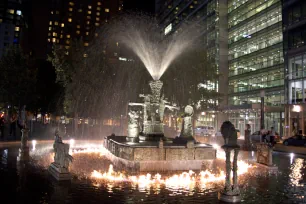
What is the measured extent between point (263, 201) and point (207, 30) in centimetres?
5155

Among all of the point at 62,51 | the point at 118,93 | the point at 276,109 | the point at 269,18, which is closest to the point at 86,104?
the point at 118,93

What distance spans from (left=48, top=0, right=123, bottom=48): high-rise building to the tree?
10730 centimetres

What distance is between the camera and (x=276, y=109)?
39344 mm

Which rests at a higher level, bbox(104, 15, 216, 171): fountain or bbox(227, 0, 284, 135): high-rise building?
bbox(227, 0, 284, 135): high-rise building

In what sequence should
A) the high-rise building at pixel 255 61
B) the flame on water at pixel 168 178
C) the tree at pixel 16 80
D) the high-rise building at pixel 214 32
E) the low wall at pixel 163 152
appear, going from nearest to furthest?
1. the flame on water at pixel 168 178
2. the low wall at pixel 163 152
3. the tree at pixel 16 80
4. the high-rise building at pixel 255 61
5. the high-rise building at pixel 214 32

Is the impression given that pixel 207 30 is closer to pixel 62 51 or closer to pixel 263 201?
pixel 62 51

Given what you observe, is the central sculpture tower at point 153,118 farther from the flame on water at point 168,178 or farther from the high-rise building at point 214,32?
the high-rise building at point 214,32

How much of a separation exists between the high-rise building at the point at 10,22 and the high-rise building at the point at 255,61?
333 feet

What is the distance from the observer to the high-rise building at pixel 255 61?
1640 inches

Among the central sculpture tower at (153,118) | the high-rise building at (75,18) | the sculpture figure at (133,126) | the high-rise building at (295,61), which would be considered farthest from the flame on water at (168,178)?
the high-rise building at (75,18)

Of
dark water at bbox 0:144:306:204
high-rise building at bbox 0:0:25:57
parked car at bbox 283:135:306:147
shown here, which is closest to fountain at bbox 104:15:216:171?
dark water at bbox 0:144:306:204

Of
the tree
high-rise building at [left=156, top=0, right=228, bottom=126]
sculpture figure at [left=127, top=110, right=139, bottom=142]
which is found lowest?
sculpture figure at [left=127, top=110, right=139, bottom=142]

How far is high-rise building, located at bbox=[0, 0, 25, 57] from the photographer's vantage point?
123375mm

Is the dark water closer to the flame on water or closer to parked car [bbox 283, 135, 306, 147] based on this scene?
the flame on water
